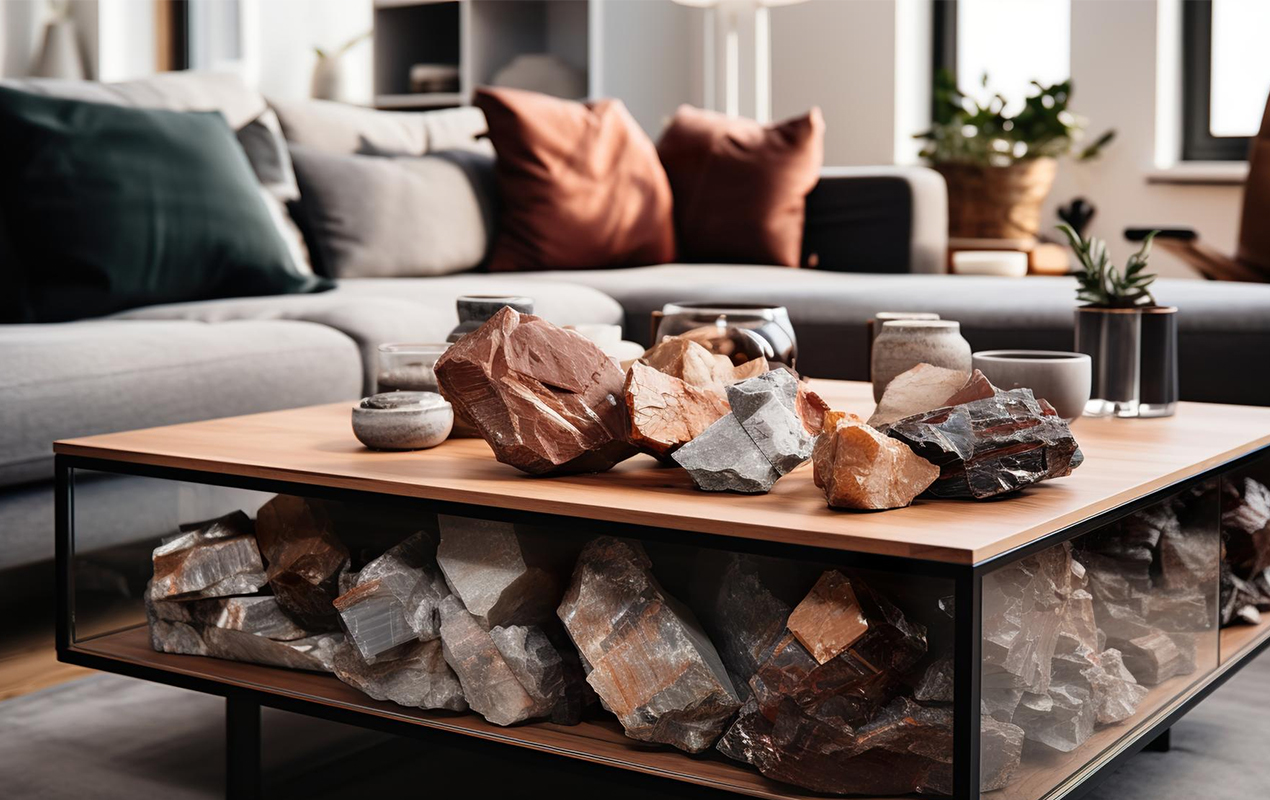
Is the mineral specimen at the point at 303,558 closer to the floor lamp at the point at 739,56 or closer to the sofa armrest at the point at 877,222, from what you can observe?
the sofa armrest at the point at 877,222

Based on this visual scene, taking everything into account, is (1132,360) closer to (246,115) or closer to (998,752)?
(998,752)

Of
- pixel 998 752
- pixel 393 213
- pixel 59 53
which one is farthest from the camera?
pixel 59 53

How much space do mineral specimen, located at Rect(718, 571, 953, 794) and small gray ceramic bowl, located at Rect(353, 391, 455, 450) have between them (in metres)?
0.46

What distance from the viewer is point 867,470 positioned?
0.99 m

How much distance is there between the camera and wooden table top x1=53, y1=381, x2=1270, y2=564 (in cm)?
92

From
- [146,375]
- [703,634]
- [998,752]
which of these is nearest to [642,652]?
[703,634]

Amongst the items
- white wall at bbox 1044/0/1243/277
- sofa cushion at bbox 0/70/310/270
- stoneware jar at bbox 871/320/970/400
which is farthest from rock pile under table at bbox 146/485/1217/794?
white wall at bbox 1044/0/1243/277

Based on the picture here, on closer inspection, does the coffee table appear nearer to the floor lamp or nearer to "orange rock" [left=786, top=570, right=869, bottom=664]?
"orange rock" [left=786, top=570, right=869, bottom=664]

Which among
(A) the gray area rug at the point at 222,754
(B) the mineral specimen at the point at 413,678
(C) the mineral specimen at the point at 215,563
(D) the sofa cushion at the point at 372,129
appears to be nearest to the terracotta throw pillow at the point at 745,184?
(D) the sofa cushion at the point at 372,129

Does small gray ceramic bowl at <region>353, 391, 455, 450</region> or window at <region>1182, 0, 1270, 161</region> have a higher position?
window at <region>1182, 0, 1270, 161</region>

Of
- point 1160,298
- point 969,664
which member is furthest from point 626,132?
point 969,664

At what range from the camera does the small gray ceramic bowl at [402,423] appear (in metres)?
1.28

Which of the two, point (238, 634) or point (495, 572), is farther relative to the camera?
point (238, 634)

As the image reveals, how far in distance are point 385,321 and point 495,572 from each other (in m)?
1.25
